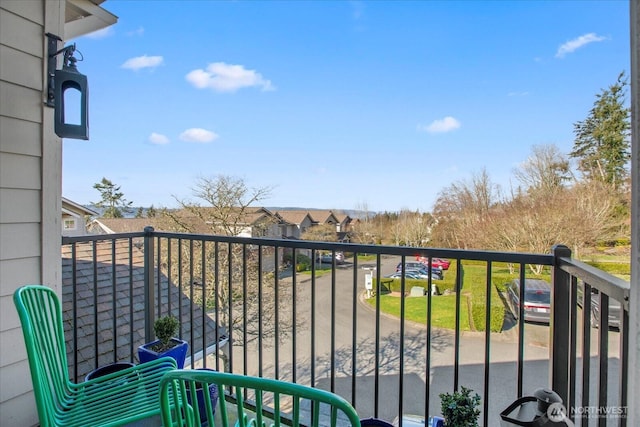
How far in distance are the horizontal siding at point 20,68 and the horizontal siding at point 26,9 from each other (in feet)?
0.57

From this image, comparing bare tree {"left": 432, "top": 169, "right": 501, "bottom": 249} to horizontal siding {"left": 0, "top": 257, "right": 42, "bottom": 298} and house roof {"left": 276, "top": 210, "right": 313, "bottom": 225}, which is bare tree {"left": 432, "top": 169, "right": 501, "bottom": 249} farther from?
horizontal siding {"left": 0, "top": 257, "right": 42, "bottom": 298}

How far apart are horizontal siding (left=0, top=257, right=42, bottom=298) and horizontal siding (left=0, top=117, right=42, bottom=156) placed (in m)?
0.52

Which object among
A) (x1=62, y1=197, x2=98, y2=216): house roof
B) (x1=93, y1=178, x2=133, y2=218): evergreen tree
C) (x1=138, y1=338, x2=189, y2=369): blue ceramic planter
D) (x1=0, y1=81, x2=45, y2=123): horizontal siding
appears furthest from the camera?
(x1=93, y1=178, x2=133, y2=218): evergreen tree

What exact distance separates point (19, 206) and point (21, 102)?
49 cm

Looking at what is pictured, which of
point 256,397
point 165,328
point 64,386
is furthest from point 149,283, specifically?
point 256,397

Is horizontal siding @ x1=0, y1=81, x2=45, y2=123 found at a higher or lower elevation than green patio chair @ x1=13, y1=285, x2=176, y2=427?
higher

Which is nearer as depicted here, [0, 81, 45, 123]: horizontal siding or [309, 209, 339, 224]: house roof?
[0, 81, 45, 123]: horizontal siding

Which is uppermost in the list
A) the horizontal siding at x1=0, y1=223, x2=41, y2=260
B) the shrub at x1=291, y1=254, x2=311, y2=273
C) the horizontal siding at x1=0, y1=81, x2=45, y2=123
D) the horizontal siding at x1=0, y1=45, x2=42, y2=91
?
the horizontal siding at x1=0, y1=45, x2=42, y2=91

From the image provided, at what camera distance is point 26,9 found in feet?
5.29

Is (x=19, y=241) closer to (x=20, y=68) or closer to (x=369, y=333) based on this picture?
(x=20, y=68)

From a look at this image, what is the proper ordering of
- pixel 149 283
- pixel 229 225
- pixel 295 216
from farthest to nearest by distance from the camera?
1. pixel 295 216
2. pixel 229 225
3. pixel 149 283

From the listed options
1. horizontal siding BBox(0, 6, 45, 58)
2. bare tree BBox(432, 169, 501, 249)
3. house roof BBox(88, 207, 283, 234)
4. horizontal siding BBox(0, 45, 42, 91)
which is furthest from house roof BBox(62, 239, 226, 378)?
bare tree BBox(432, 169, 501, 249)

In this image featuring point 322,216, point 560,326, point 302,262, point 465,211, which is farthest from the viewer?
point 322,216

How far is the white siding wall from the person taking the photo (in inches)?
61.3
